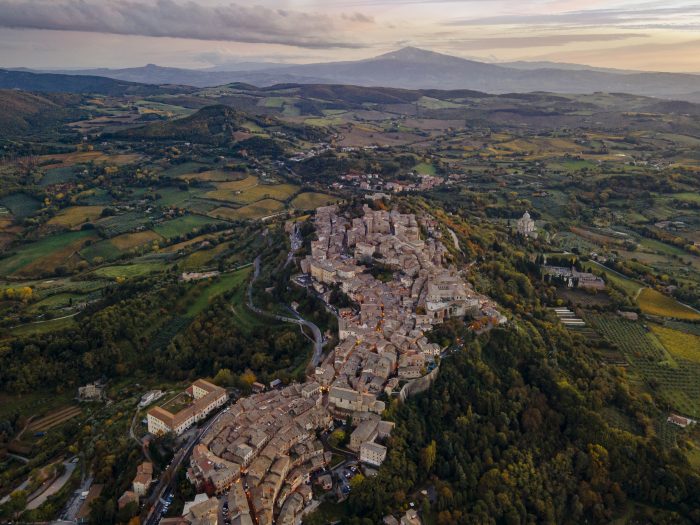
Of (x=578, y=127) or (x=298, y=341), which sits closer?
(x=298, y=341)

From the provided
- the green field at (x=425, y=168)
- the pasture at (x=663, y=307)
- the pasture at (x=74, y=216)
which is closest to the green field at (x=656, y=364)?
the pasture at (x=663, y=307)

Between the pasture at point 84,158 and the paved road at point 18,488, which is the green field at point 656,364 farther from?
the pasture at point 84,158

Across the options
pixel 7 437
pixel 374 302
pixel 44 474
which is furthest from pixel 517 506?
pixel 7 437

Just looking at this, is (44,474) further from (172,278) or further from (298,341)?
(172,278)

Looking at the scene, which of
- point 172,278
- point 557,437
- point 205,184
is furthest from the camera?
point 205,184

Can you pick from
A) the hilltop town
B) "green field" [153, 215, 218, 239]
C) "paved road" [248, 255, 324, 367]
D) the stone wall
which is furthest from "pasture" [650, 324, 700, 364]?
"green field" [153, 215, 218, 239]
